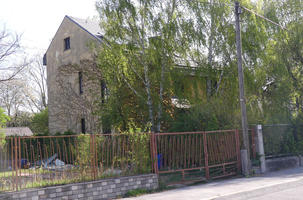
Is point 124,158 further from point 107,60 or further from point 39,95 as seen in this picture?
point 39,95

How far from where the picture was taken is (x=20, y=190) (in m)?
7.53

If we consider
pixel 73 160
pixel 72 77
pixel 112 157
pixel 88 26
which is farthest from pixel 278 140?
pixel 88 26

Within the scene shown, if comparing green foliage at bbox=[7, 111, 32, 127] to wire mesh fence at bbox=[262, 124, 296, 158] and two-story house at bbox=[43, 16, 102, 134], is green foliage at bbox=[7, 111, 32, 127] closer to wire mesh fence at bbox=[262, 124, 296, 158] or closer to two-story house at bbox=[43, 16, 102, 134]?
two-story house at bbox=[43, 16, 102, 134]

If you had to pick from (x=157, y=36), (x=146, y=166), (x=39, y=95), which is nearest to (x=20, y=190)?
(x=146, y=166)

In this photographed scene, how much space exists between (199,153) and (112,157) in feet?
11.7

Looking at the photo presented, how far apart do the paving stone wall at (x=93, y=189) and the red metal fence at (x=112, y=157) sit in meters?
0.28

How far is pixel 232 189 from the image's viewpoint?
9.76 meters

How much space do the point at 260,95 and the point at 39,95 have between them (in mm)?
28881

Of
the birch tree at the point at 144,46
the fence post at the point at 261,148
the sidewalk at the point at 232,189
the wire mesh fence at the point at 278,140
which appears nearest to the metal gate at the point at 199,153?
the sidewalk at the point at 232,189

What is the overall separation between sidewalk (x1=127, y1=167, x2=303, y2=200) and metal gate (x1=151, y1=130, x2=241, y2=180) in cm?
67

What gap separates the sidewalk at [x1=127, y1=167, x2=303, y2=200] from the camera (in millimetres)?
8867

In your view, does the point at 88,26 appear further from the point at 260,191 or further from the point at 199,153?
the point at 260,191

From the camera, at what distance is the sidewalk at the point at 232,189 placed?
8.87m

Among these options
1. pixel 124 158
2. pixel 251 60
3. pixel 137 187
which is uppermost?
pixel 251 60
